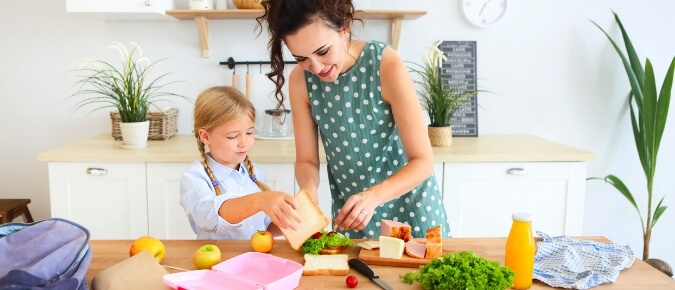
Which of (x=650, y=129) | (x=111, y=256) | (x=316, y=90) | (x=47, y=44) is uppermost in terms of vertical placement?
(x=47, y=44)

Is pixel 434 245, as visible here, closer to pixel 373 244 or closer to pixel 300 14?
pixel 373 244

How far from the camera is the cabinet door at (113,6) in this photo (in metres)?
2.69

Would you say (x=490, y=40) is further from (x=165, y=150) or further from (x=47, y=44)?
(x=47, y=44)

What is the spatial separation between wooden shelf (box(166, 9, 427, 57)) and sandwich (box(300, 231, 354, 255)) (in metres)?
1.54

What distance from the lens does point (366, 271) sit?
1.34 metres

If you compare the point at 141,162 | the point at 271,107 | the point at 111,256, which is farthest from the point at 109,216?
the point at 111,256

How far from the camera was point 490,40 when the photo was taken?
10.5ft

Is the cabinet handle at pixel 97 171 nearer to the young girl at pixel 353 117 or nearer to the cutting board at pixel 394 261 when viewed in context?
the young girl at pixel 353 117

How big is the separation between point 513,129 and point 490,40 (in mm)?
518

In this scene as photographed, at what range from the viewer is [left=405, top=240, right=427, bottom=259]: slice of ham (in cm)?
143

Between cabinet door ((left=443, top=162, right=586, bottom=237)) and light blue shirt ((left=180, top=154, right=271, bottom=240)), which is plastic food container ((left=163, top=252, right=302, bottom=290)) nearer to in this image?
light blue shirt ((left=180, top=154, right=271, bottom=240))

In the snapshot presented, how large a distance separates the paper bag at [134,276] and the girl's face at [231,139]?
55cm

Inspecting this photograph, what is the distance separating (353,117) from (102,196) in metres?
1.46

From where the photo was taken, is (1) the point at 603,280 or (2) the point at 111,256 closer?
(1) the point at 603,280
